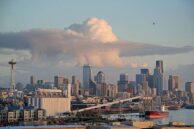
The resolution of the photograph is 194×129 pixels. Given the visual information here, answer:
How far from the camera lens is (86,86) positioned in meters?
38.0

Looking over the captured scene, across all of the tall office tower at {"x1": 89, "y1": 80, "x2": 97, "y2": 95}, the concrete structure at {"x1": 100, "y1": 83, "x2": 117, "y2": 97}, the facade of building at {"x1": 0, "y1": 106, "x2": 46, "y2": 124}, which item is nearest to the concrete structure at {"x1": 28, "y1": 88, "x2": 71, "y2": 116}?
the facade of building at {"x1": 0, "y1": 106, "x2": 46, "y2": 124}

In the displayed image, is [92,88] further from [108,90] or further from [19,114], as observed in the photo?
[19,114]

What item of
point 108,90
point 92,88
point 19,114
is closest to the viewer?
point 19,114

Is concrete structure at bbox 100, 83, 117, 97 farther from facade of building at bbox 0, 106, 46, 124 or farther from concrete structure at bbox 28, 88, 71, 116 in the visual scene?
facade of building at bbox 0, 106, 46, 124

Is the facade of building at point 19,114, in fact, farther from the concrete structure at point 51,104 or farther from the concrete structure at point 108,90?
the concrete structure at point 108,90

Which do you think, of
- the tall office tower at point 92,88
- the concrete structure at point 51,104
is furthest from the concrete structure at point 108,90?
the concrete structure at point 51,104

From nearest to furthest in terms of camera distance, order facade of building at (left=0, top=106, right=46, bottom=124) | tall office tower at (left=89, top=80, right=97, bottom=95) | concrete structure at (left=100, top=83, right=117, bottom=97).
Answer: facade of building at (left=0, top=106, right=46, bottom=124), concrete structure at (left=100, top=83, right=117, bottom=97), tall office tower at (left=89, top=80, right=97, bottom=95)

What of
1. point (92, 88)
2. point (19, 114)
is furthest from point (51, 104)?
point (92, 88)

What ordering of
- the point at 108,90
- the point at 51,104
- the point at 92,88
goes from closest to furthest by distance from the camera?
the point at 51,104 → the point at 108,90 → the point at 92,88

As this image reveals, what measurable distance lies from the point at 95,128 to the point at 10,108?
23.5 feet

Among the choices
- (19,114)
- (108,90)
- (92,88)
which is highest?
(92,88)

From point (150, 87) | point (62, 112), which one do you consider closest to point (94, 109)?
point (62, 112)

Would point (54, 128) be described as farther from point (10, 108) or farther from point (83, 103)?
point (83, 103)

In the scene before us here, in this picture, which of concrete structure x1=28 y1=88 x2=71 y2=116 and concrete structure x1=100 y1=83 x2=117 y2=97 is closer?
concrete structure x1=28 y1=88 x2=71 y2=116
